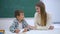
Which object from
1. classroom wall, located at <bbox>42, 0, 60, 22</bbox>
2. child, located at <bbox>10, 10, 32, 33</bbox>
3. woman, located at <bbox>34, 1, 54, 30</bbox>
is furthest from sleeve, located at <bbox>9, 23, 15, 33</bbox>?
classroom wall, located at <bbox>42, 0, 60, 22</bbox>

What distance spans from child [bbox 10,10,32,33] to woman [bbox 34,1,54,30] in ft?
0.34

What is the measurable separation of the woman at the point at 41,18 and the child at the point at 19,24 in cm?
10

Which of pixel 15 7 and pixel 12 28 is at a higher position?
pixel 15 7


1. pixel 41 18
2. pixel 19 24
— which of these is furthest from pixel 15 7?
pixel 41 18

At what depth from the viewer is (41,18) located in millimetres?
1117

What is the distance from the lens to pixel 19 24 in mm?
1111

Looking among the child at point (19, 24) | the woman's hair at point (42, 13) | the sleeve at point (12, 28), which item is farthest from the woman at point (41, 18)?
the sleeve at point (12, 28)

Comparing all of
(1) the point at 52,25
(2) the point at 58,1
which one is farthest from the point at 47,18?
(2) the point at 58,1

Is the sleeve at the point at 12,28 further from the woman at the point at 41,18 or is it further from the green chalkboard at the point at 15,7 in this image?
the woman at the point at 41,18

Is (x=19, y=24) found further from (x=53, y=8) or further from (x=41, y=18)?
(x=53, y=8)

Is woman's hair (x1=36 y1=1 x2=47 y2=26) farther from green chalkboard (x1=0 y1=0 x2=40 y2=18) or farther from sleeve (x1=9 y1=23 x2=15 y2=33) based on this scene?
sleeve (x1=9 y1=23 x2=15 y2=33)

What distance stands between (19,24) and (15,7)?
6.7 inches

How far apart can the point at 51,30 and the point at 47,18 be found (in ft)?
0.40

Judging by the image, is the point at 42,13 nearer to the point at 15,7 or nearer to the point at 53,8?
the point at 53,8
